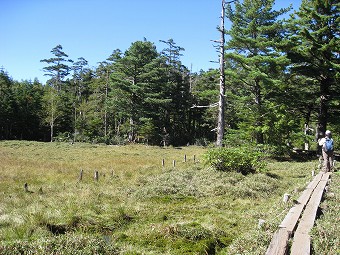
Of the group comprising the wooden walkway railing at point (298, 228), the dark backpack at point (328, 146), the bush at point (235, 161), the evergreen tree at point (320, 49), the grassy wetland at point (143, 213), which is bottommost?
the grassy wetland at point (143, 213)

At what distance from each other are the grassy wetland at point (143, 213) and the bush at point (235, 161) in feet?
2.32

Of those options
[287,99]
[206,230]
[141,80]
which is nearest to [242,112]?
[287,99]

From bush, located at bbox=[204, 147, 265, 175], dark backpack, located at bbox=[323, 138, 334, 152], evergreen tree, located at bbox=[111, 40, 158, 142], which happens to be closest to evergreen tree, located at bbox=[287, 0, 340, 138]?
dark backpack, located at bbox=[323, 138, 334, 152]

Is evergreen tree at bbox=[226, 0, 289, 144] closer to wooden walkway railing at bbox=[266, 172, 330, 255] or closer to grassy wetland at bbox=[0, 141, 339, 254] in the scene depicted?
grassy wetland at bbox=[0, 141, 339, 254]

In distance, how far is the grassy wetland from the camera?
6.18 metres

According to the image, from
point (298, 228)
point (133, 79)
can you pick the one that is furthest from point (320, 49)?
point (133, 79)

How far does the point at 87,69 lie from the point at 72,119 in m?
26.0

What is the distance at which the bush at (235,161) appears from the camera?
15.0m

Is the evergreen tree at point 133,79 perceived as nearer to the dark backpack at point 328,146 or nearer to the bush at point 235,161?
the bush at point 235,161

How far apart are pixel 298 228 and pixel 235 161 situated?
873cm

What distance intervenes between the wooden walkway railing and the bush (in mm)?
5736

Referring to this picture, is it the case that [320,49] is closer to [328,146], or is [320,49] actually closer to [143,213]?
[328,146]

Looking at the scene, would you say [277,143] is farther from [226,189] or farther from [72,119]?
[72,119]

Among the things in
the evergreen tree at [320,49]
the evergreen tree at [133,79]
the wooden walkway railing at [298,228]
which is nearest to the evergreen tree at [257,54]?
the evergreen tree at [320,49]
